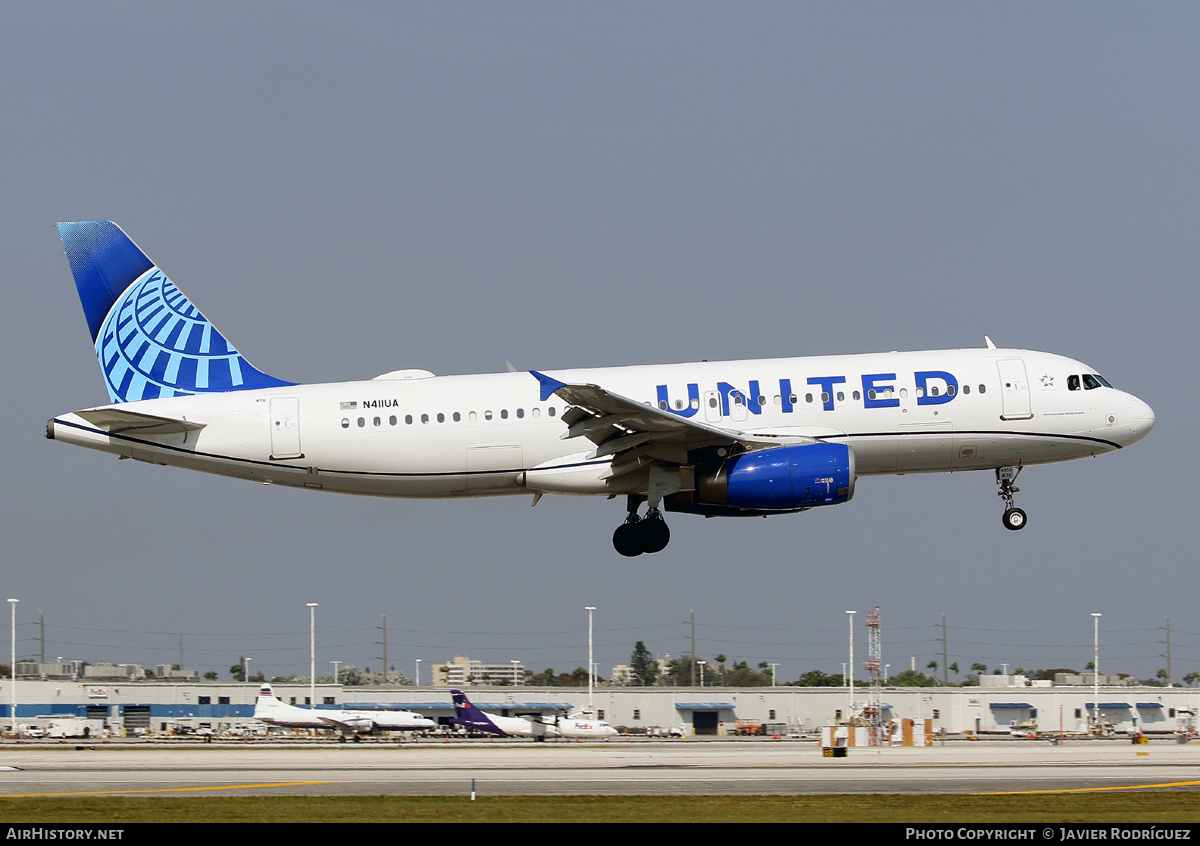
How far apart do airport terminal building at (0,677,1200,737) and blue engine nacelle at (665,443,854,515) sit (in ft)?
193

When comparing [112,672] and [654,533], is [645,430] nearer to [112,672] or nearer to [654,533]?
[654,533]

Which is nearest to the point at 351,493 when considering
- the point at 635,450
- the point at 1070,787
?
the point at 635,450

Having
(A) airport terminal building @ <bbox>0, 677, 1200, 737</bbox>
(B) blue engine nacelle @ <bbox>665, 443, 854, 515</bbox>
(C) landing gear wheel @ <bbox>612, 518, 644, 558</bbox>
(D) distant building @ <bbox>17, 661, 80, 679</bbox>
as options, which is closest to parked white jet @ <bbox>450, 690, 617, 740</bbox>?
(A) airport terminal building @ <bbox>0, 677, 1200, 737</bbox>

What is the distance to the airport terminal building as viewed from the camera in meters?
93.7

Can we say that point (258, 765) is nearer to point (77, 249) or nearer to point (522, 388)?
point (522, 388)

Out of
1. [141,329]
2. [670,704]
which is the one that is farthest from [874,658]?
[141,329]

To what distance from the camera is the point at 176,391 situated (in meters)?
37.8

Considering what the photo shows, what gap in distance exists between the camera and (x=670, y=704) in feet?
314

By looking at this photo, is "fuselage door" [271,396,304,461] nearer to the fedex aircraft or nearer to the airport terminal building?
the fedex aircraft

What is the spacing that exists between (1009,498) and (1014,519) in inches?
24.3

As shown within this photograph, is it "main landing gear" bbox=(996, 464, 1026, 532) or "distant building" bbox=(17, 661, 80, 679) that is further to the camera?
"distant building" bbox=(17, 661, 80, 679)

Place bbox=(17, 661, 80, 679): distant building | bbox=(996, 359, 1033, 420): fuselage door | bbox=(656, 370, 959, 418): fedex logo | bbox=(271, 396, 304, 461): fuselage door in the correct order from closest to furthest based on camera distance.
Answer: bbox=(656, 370, 959, 418): fedex logo, bbox=(271, 396, 304, 461): fuselage door, bbox=(996, 359, 1033, 420): fuselage door, bbox=(17, 661, 80, 679): distant building

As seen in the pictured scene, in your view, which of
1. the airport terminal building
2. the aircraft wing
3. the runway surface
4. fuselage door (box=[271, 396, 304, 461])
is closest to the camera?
the runway surface
